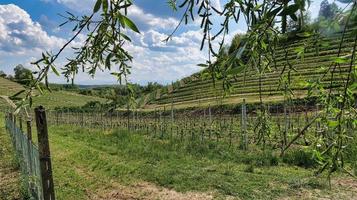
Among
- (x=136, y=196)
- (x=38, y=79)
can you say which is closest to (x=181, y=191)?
(x=136, y=196)

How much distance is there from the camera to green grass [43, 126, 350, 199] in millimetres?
7156

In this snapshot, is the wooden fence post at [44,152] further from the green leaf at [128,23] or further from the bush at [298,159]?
the bush at [298,159]

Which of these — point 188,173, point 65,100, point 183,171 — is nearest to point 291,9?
point 188,173

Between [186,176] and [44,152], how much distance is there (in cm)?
489

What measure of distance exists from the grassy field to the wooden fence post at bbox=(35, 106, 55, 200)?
143 inches

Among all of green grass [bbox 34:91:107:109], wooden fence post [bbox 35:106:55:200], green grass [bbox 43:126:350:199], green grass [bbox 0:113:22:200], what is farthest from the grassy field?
green grass [bbox 34:91:107:109]

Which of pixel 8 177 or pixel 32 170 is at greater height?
pixel 32 170

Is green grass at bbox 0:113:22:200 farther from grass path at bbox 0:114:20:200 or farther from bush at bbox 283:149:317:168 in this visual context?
bush at bbox 283:149:317:168

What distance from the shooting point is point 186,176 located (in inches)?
320

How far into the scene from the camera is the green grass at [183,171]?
23.5ft

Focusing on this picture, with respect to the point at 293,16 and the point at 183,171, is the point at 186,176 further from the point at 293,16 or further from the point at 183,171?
the point at 293,16

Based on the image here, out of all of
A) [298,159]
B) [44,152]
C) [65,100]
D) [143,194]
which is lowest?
[65,100]

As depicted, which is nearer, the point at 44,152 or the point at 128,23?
the point at 128,23

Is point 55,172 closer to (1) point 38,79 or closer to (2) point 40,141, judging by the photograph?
(2) point 40,141
